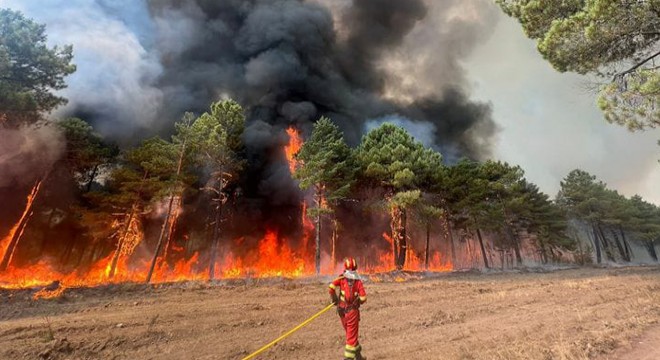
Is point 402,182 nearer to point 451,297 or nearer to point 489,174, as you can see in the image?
point 451,297

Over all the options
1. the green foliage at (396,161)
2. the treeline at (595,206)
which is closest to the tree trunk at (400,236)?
the green foliage at (396,161)

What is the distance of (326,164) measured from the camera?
24406 mm

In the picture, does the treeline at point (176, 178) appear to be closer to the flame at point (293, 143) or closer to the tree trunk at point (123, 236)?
the tree trunk at point (123, 236)

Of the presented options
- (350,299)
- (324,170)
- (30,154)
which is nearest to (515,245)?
(324,170)

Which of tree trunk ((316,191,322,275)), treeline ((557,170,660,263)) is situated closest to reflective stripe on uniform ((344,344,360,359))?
tree trunk ((316,191,322,275))

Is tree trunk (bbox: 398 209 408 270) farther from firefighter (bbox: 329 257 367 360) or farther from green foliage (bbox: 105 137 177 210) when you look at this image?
firefighter (bbox: 329 257 367 360)

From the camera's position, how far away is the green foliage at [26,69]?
1586 cm

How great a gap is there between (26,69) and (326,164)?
18.8 meters

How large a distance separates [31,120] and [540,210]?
50.6 metres

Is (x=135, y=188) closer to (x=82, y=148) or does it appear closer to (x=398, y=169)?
(x=82, y=148)

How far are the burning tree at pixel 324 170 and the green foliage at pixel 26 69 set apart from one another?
15.6m

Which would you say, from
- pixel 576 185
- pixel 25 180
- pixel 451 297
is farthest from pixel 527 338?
pixel 576 185

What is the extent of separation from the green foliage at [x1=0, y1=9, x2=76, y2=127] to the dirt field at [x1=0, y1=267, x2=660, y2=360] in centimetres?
930

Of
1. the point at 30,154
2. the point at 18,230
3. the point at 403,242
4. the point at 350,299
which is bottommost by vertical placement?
the point at 350,299
